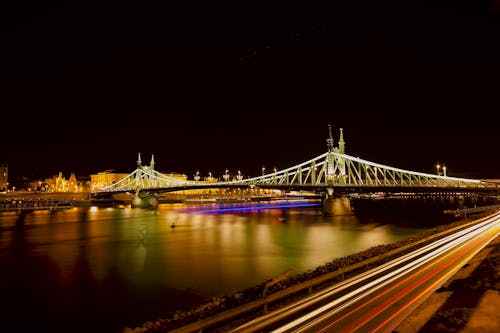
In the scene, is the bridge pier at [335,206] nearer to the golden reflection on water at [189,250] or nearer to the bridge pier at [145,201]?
the golden reflection on water at [189,250]

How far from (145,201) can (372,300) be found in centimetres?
8690

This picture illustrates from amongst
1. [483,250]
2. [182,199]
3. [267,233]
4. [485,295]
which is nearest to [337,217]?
[267,233]

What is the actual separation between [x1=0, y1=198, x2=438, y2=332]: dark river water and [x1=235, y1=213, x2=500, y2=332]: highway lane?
6346 millimetres

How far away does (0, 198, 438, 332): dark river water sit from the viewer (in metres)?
15.4

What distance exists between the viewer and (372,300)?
10000 millimetres

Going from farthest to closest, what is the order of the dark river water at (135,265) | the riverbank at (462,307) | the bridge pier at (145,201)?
1. the bridge pier at (145,201)
2. the dark river water at (135,265)
3. the riverbank at (462,307)

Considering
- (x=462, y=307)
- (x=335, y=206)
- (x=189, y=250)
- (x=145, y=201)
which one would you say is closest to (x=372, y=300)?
(x=462, y=307)

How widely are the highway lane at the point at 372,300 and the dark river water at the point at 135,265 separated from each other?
20.8 ft

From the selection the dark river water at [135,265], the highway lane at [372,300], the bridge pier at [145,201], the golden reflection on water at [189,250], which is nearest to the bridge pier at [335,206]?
the dark river water at [135,265]

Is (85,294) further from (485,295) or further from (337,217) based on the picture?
(337,217)

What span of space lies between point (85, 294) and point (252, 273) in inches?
329

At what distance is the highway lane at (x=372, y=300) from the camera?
838 cm

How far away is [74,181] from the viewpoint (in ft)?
516

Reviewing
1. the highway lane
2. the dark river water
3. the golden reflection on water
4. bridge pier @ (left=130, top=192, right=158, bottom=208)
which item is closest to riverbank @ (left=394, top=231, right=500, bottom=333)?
the highway lane
